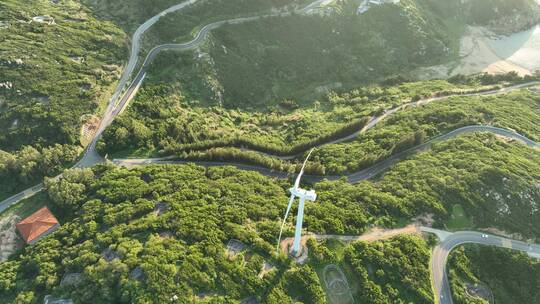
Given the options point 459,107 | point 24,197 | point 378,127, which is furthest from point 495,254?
point 24,197

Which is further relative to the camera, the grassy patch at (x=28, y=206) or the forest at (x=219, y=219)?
the grassy patch at (x=28, y=206)

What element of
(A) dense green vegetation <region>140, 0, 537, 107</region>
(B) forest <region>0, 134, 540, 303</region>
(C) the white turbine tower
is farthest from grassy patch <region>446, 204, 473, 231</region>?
(A) dense green vegetation <region>140, 0, 537, 107</region>

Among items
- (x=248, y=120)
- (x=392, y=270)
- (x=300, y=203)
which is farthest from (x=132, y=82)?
(x=392, y=270)

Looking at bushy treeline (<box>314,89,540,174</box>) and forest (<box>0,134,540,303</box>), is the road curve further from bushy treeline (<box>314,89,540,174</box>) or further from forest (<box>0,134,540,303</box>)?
forest (<box>0,134,540,303</box>)

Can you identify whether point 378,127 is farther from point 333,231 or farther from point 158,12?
point 158,12

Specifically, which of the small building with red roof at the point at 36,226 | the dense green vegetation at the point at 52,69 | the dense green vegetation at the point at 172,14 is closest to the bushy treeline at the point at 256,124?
the dense green vegetation at the point at 52,69

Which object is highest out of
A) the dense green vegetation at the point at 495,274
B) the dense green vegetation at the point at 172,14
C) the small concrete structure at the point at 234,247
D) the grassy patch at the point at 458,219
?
the dense green vegetation at the point at 172,14

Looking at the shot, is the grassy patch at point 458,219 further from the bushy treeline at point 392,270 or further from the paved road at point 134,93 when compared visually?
the paved road at point 134,93
